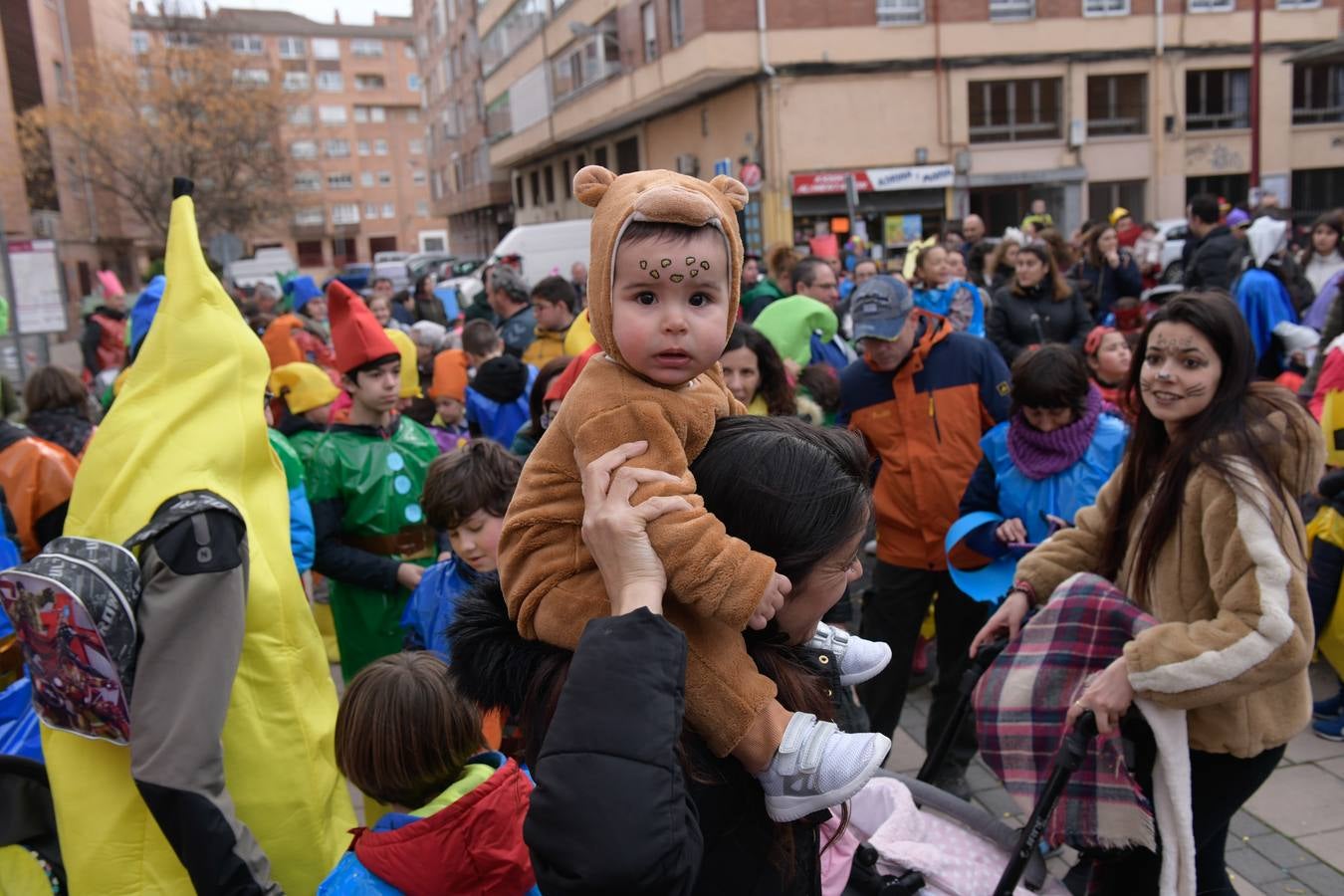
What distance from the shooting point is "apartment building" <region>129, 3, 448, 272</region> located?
77125mm

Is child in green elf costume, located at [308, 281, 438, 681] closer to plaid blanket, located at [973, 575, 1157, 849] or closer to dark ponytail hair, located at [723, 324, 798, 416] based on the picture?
dark ponytail hair, located at [723, 324, 798, 416]

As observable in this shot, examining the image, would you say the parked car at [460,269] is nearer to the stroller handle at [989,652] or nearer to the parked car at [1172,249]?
the parked car at [1172,249]

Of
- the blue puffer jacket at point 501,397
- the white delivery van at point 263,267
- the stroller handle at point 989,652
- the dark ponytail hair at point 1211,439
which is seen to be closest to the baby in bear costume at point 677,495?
the dark ponytail hair at point 1211,439

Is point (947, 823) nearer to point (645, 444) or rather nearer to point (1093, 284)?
point (645, 444)

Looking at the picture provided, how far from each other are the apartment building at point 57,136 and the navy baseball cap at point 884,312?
31.4 meters

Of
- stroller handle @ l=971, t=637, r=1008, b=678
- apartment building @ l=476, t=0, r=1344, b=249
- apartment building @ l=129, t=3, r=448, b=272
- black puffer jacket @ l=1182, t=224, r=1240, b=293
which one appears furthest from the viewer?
apartment building @ l=129, t=3, r=448, b=272

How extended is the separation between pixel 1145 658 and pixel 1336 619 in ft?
9.45

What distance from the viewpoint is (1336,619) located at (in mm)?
4605

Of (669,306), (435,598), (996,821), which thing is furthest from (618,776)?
(435,598)

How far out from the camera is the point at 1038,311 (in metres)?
7.76

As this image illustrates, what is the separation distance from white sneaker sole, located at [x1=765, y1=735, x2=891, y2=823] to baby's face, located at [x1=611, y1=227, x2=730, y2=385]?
61cm

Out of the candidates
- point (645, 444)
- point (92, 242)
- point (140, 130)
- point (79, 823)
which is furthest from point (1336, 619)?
point (92, 242)

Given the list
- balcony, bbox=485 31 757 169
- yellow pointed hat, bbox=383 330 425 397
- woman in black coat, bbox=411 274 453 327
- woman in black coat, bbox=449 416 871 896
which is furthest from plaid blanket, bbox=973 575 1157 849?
balcony, bbox=485 31 757 169

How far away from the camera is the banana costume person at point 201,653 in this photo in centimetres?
218
